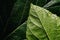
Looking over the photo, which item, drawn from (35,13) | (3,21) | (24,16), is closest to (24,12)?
(24,16)

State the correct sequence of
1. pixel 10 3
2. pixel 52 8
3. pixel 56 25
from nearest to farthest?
pixel 56 25 < pixel 52 8 < pixel 10 3

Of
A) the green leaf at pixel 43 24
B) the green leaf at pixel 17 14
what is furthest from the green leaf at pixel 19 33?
the green leaf at pixel 43 24

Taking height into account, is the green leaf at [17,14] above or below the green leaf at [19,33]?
above

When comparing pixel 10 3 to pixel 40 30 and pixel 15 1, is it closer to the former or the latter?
pixel 15 1

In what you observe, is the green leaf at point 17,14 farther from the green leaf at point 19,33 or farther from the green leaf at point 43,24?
the green leaf at point 43,24

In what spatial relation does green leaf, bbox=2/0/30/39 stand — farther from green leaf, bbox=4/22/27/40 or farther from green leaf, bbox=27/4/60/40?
green leaf, bbox=27/4/60/40

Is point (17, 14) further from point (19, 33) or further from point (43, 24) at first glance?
point (43, 24)

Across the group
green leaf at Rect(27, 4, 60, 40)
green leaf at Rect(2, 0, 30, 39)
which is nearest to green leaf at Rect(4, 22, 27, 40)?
green leaf at Rect(2, 0, 30, 39)
